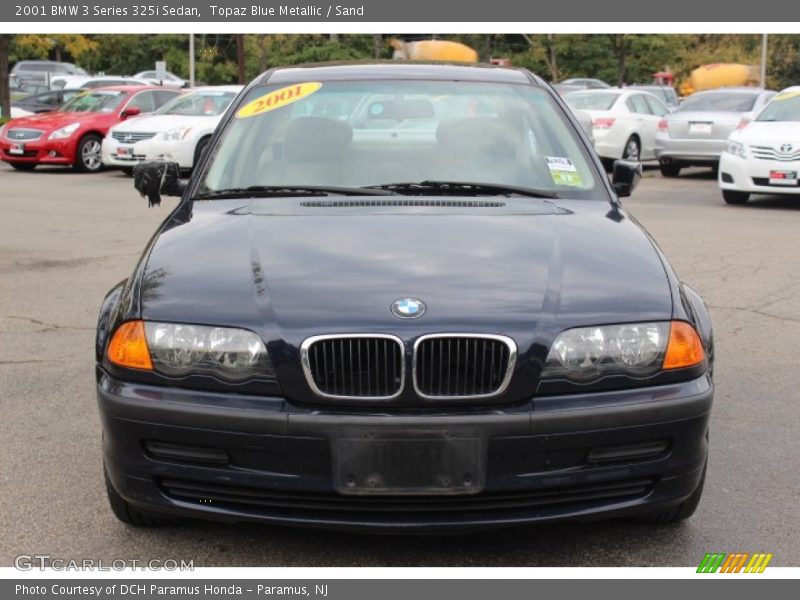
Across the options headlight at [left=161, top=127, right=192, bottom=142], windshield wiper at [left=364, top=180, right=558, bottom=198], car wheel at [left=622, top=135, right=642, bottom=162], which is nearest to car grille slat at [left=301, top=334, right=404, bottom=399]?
windshield wiper at [left=364, top=180, right=558, bottom=198]

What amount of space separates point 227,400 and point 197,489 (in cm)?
30

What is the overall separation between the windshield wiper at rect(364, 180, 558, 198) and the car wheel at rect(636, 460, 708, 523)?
1.27 meters

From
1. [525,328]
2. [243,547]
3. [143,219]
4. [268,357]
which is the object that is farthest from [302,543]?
[143,219]

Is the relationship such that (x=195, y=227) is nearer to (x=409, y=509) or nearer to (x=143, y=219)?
(x=409, y=509)

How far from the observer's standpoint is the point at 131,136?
59.9 ft

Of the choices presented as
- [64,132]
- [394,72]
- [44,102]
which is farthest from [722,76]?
[394,72]

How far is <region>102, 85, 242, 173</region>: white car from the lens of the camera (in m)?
17.8

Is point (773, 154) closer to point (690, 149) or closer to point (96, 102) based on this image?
point (690, 149)

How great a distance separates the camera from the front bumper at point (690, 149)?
18.8m

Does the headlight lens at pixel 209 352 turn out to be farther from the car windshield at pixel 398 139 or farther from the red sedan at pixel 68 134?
the red sedan at pixel 68 134

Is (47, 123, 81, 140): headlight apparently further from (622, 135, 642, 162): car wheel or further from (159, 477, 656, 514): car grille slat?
(159, 477, 656, 514): car grille slat

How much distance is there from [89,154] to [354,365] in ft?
56.4

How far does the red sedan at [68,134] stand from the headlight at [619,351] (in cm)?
1707

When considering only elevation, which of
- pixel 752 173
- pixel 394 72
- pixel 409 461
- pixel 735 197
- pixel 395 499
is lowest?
pixel 735 197
